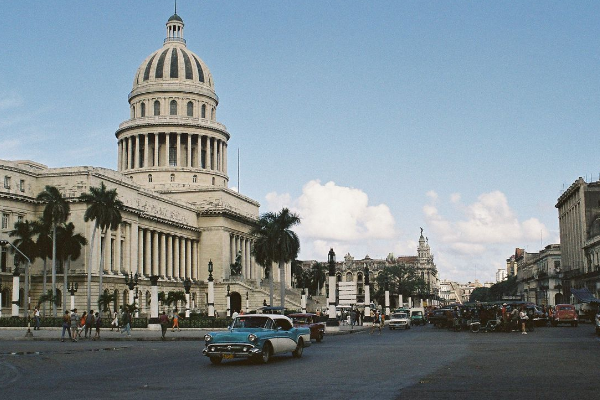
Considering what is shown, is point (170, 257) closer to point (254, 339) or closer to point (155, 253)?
point (155, 253)

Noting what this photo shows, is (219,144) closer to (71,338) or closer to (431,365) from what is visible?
(71,338)

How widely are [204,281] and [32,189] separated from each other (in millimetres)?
34890

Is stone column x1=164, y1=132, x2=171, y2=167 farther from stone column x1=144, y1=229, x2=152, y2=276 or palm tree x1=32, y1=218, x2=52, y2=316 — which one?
palm tree x1=32, y1=218, x2=52, y2=316

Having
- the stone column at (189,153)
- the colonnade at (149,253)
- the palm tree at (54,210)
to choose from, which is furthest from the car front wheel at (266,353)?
the stone column at (189,153)

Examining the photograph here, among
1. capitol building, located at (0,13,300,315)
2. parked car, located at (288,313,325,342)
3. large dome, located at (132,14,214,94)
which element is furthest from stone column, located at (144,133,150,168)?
parked car, located at (288,313,325,342)

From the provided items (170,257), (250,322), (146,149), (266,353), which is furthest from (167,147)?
(266,353)

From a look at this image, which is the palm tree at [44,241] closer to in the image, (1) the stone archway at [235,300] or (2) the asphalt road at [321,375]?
(1) the stone archway at [235,300]

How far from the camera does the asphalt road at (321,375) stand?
15.6 m

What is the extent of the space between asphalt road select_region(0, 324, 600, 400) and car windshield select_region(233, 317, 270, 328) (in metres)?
1.19

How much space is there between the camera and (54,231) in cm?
6881

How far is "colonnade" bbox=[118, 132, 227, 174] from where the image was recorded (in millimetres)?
115500

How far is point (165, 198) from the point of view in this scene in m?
98.4

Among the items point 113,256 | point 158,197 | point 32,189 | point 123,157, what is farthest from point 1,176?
point 123,157

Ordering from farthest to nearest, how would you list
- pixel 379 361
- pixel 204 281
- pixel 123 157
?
pixel 123 157, pixel 204 281, pixel 379 361
